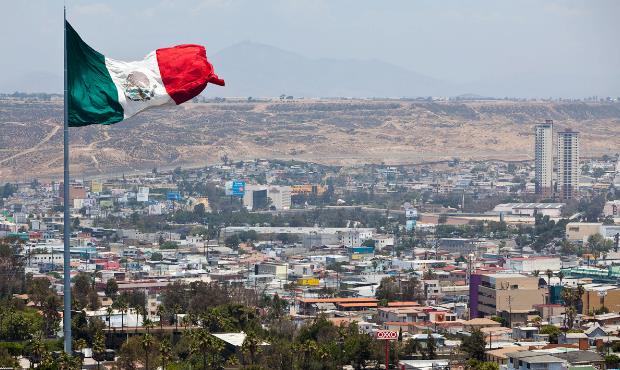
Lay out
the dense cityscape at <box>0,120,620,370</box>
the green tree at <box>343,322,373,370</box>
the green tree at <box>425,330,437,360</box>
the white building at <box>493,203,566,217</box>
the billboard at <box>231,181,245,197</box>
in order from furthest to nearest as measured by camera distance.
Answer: the billboard at <box>231,181,245,197</box>
the white building at <box>493,203,566,217</box>
the green tree at <box>425,330,437,360</box>
the dense cityscape at <box>0,120,620,370</box>
the green tree at <box>343,322,373,370</box>

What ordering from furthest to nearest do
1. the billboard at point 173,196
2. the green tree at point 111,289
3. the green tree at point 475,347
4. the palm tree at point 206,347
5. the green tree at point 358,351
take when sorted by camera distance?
1. the billboard at point 173,196
2. the green tree at point 111,289
3. the green tree at point 475,347
4. the green tree at point 358,351
5. the palm tree at point 206,347

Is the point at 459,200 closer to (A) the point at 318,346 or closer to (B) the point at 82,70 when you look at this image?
(A) the point at 318,346

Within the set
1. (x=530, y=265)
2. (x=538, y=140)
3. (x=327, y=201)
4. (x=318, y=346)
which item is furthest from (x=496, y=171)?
(x=318, y=346)

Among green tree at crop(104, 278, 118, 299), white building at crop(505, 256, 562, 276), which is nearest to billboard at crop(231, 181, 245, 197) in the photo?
white building at crop(505, 256, 562, 276)

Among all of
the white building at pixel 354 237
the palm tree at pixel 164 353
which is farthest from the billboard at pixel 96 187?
the palm tree at pixel 164 353

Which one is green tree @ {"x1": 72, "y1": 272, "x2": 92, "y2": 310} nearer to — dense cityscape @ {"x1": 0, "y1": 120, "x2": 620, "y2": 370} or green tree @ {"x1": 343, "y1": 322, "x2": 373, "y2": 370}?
dense cityscape @ {"x1": 0, "y1": 120, "x2": 620, "y2": 370}

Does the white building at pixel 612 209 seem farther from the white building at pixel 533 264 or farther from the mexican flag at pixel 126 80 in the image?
the mexican flag at pixel 126 80
